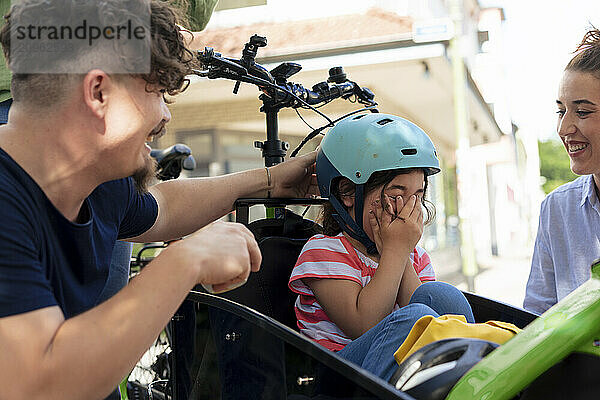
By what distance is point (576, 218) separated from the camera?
2596 mm

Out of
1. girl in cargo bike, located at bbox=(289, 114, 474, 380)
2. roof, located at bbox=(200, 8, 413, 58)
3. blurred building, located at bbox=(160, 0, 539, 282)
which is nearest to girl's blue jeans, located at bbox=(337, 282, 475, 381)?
girl in cargo bike, located at bbox=(289, 114, 474, 380)

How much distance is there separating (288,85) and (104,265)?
3.70ft

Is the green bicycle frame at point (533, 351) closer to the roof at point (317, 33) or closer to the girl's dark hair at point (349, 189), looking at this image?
the girl's dark hair at point (349, 189)

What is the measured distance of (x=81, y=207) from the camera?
154cm

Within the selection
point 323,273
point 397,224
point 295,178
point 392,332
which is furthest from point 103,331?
point 295,178

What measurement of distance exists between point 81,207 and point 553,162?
49.1 metres

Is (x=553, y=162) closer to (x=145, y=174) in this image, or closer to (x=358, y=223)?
(x=358, y=223)

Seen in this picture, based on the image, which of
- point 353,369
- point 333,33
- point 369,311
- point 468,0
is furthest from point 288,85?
point 468,0

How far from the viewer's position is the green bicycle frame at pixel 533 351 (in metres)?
1.16

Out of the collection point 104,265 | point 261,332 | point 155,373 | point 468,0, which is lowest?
point 155,373

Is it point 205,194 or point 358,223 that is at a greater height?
point 205,194

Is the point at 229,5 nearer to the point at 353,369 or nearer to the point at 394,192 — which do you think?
the point at 394,192

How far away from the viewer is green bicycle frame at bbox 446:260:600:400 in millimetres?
1160

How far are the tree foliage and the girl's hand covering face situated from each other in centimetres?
4457
